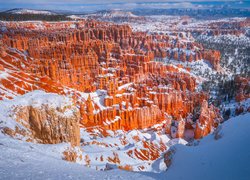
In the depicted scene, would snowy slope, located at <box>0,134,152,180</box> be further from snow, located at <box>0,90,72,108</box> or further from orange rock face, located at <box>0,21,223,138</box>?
orange rock face, located at <box>0,21,223,138</box>

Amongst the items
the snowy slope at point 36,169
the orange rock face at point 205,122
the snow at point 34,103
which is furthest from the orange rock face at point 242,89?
the snowy slope at point 36,169

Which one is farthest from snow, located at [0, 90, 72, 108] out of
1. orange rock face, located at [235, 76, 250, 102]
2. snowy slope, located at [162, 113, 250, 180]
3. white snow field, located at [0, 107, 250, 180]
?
orange rock face, located at [235, 76, 250, 102]

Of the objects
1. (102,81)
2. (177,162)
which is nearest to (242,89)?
(102,81)

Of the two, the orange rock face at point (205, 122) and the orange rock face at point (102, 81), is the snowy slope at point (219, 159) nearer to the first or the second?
the orange rock face at point (205, 122)

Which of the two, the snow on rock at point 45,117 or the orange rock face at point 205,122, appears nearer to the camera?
the snow on rock at point 45,117

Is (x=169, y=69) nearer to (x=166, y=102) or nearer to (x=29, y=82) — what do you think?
(x=166, y=102)
